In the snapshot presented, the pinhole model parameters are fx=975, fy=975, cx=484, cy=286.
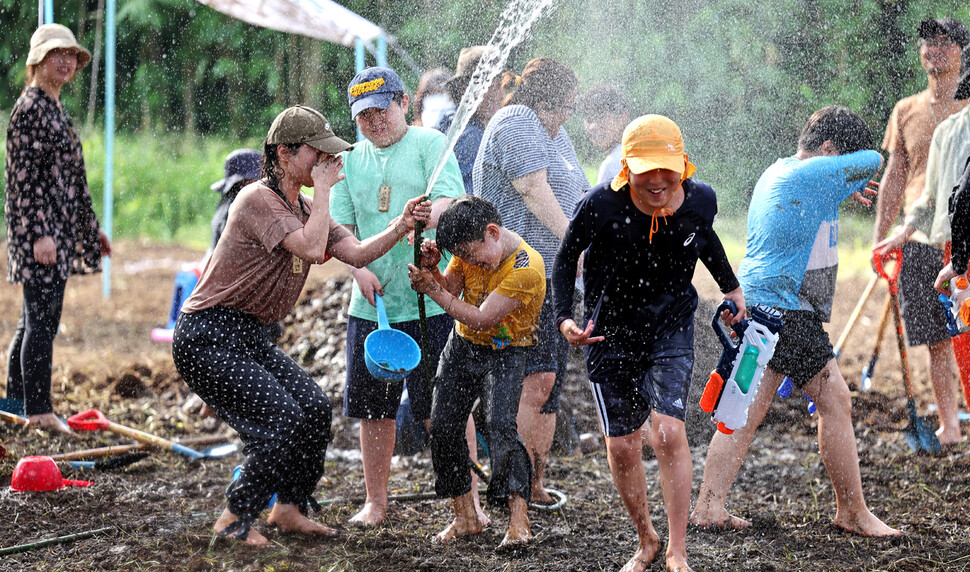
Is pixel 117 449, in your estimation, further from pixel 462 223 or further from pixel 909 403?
pixel 909 403

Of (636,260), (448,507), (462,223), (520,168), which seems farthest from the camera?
(448,507)

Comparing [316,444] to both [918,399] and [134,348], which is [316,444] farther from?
[134,348]

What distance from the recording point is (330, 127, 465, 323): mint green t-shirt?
4.40 m

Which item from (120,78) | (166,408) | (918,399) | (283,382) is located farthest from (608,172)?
(120,78)

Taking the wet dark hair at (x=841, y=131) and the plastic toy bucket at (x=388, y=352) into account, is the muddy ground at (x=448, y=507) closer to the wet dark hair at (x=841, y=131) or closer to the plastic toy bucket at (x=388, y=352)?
the plastic toy bucket at (x=388, y=352)

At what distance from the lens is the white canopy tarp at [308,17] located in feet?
28.0

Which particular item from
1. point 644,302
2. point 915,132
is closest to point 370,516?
point 644,302

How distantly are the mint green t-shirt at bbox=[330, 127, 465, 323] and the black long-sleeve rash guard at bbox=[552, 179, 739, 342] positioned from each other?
90 centimetres

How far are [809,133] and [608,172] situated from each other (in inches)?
61.6

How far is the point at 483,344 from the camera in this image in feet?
13.3

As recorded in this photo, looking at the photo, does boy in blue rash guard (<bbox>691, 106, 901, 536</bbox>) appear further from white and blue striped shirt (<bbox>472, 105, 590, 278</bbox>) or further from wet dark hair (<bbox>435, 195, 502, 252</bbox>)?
wet dark hair (<bbox>435, 195, 502, 252</bbox>)

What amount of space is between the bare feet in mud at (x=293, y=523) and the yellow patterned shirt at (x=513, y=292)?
40.5 inches

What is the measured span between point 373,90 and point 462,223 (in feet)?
2.76

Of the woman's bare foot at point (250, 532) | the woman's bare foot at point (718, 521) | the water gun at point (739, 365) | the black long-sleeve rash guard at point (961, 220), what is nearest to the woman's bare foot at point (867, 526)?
the woman's bare foot at point (718, 521)
